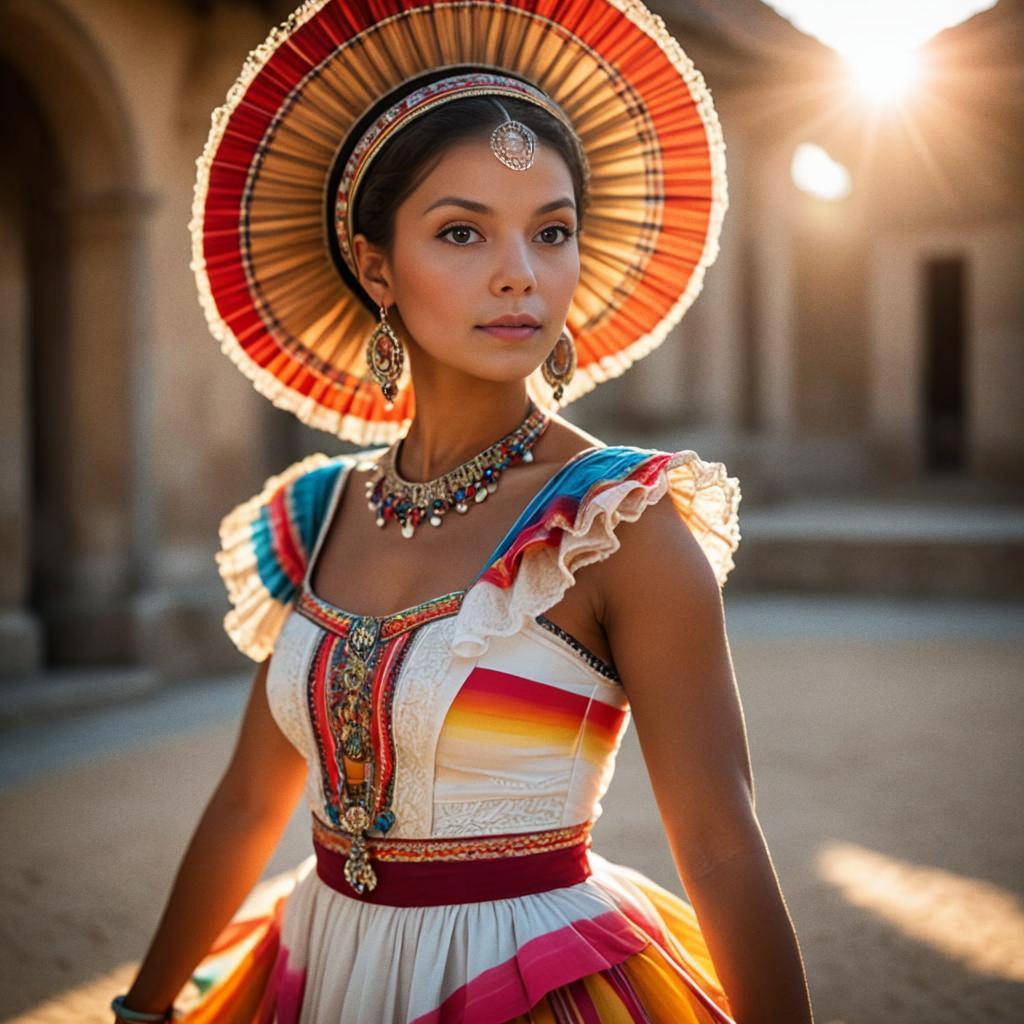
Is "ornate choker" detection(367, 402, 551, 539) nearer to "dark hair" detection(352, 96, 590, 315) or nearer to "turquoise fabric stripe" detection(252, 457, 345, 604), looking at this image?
"turquoise fabric stripe" detection(252, 457, 345, 604)

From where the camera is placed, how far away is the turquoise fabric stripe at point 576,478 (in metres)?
1.52

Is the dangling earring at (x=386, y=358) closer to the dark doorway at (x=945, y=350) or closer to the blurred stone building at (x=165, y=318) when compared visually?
the blurred stone building at (x=165, y=318)

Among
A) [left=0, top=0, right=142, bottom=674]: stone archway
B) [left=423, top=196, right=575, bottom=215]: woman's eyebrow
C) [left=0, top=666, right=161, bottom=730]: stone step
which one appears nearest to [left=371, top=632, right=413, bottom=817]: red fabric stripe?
[left=423, top=196, right=575, bottom=215]: woman's eyebrow

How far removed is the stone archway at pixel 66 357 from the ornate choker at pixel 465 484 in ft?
17.3

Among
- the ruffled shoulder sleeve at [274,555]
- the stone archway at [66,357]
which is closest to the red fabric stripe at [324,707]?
the ruffled shoulder sleeve at [274,555]

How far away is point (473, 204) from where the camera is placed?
1587 millimetres

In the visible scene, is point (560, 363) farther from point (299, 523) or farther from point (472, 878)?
point (472, 878)

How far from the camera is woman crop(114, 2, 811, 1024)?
1.46 m

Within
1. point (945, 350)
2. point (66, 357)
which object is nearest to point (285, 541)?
point (66, 357)

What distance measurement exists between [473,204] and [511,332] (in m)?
0.18

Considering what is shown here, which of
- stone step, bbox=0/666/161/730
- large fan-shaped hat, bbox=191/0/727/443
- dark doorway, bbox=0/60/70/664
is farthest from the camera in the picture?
dark doorway, bbox=0/60/70/664

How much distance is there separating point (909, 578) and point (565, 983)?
9.64m

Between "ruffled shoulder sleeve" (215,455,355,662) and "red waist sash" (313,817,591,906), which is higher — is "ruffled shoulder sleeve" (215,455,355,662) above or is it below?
above

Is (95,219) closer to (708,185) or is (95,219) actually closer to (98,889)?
(98,889)
